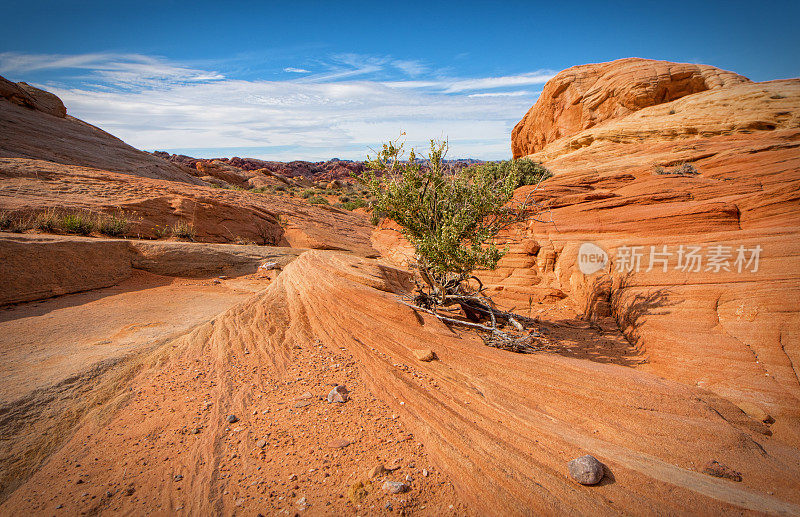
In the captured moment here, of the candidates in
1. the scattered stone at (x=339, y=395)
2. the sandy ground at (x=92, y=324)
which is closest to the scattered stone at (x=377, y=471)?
the scattered stone at (x=339, y=395)

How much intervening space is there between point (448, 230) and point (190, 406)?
13.9ft

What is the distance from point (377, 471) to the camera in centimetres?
249

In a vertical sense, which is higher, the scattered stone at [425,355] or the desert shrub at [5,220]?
the desert shrub at [5,220]

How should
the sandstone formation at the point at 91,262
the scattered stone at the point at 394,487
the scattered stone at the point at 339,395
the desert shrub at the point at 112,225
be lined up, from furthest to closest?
the desert shrub at the point at 112,225 < the sandstone formation at the point at 91,262 < the scattered stone at the point at 339,395 < the scattered stone at the point at 394,487

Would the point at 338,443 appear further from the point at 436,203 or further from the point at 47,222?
the point at 47,222

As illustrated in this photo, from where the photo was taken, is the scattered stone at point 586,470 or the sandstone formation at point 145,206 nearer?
the scattered stone at point 586,470

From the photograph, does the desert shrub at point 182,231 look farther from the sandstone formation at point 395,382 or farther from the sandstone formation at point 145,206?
the sandstone formation at point 395,382

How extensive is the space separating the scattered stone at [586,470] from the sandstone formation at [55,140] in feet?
79.0

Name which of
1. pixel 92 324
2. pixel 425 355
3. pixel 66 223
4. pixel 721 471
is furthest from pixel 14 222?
pixel 721 471

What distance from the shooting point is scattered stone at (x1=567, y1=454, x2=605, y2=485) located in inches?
95.0

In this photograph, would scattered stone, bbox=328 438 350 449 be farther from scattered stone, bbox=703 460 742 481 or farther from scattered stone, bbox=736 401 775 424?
scattered stone, bbox=736 401 775 424

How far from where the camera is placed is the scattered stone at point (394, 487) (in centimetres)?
234

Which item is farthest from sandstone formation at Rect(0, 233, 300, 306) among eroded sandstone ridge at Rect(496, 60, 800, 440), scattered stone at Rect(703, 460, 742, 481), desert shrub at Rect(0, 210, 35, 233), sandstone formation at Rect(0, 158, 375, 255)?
scattered stone at Rect(703, 460, 742, 481)

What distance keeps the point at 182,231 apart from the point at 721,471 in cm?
1363
